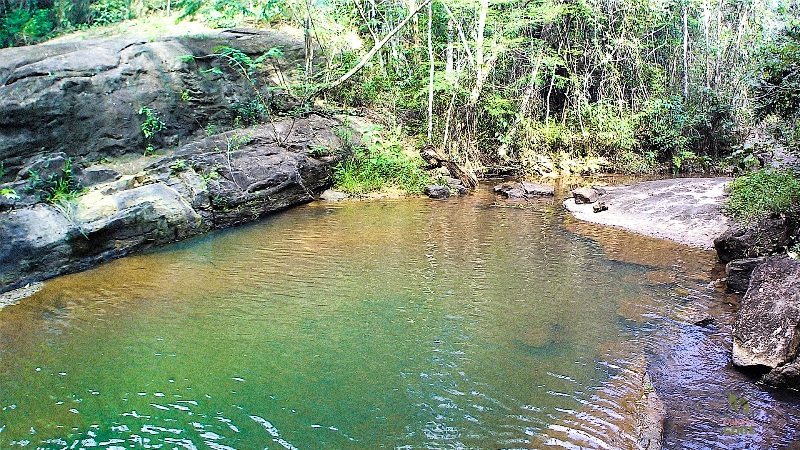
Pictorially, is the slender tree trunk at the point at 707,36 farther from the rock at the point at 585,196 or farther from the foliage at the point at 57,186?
the foliage at the point at 57,186

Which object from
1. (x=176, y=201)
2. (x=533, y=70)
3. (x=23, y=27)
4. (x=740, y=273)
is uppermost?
(x=23, y=27)

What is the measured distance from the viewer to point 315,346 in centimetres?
581

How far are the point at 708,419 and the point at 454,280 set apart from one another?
13.2 feet

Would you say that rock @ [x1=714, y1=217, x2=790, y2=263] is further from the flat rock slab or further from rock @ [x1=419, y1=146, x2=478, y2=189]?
rock @ [x1=419, y1=146, x2=478, y2=189]

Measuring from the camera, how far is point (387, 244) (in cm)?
996

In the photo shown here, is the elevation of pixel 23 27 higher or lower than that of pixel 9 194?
higher

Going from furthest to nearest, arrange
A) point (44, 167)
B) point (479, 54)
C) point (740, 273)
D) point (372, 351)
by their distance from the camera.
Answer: point (479, 54)
point (44, 167)
point (740, 273)
point (372, 351)

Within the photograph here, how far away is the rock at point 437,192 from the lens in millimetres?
14984

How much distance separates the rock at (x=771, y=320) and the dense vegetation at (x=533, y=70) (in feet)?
35.7

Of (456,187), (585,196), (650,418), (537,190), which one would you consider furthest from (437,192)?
(650,418)

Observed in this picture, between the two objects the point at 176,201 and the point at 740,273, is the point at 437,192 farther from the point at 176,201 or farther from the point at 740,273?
the point at 740,273

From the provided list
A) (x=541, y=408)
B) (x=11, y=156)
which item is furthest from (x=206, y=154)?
(x=541, y=408)

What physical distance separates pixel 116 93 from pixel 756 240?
12.1 metres

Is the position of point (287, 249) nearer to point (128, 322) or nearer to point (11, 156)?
point (128, 322)
